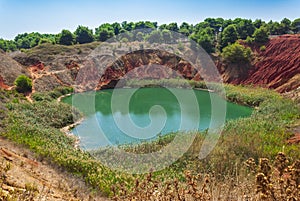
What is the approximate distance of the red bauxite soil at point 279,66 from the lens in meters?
20.7

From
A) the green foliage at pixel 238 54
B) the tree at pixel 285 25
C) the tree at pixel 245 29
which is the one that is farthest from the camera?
the tree at pixel 285 25

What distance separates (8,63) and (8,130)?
48.4ft

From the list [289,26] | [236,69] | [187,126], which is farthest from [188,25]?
[187,126]

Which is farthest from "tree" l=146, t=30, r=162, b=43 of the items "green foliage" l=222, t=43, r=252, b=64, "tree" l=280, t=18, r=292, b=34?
"tree" l=280, t=18, r=292, b=34

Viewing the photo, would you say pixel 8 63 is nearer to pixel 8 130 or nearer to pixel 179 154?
pixel 8 130

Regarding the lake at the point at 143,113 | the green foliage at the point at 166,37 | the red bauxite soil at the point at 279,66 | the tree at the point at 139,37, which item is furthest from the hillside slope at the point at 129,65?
the tree at the point at 139,37

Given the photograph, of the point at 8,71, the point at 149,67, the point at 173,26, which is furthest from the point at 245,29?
the point at 8,71

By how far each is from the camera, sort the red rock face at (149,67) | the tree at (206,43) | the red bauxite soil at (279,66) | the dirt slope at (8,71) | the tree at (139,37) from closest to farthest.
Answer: the dirt slope at (8,71) → the red bauxite soil at (279,66) → the red rock face at (149,67) → the tree at (206,43) → the tree at (139,37)

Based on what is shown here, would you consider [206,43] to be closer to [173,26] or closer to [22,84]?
[173,26]

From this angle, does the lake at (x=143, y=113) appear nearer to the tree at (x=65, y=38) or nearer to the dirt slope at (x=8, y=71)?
the dirt slope at (x=8, y=71)

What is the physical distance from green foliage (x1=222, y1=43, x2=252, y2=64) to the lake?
5409 mm

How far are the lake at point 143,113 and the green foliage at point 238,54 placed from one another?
5.41 m

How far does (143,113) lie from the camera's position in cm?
1549

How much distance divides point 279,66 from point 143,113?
1358cm
